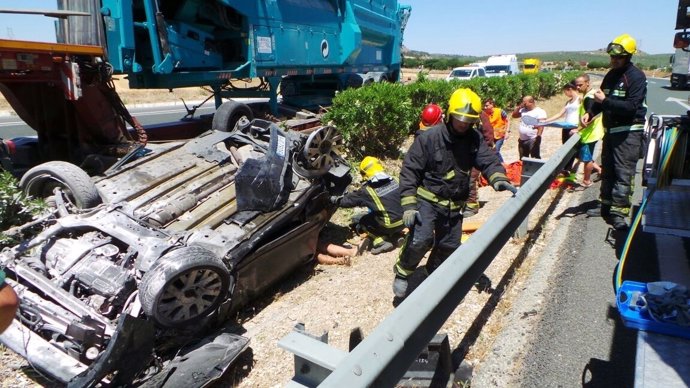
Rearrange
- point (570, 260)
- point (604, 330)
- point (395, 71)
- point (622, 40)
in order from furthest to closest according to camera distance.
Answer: point (395, 71) < point (622, 40) < point (570, 260) < point (604, 330)

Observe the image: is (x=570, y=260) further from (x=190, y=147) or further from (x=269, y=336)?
(x=190, y=147)

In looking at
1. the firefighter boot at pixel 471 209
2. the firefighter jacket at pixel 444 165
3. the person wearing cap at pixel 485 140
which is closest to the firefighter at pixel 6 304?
the firefighter jacket at pixel 444 165

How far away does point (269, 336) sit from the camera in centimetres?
359

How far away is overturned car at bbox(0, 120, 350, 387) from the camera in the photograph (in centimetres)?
288

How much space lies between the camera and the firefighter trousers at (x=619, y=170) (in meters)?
4.54

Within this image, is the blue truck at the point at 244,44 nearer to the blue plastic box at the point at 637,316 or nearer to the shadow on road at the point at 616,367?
the shadow on road at the point at 616,367

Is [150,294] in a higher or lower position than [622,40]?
lower

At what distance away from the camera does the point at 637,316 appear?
188 centimetres

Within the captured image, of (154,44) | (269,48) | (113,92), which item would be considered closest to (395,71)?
(269,48)

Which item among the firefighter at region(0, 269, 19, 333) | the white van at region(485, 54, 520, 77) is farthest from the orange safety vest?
the white van at region(485, 54, 520, 77)

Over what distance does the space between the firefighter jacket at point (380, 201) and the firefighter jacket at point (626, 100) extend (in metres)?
2.16

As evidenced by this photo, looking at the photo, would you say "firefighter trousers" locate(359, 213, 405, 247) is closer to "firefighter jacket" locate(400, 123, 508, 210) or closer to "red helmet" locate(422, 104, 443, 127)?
"red helmet" locate(422, 104, 443, 127)

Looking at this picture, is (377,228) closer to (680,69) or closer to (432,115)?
(432,115)

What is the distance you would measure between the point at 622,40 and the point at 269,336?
4.14 m
